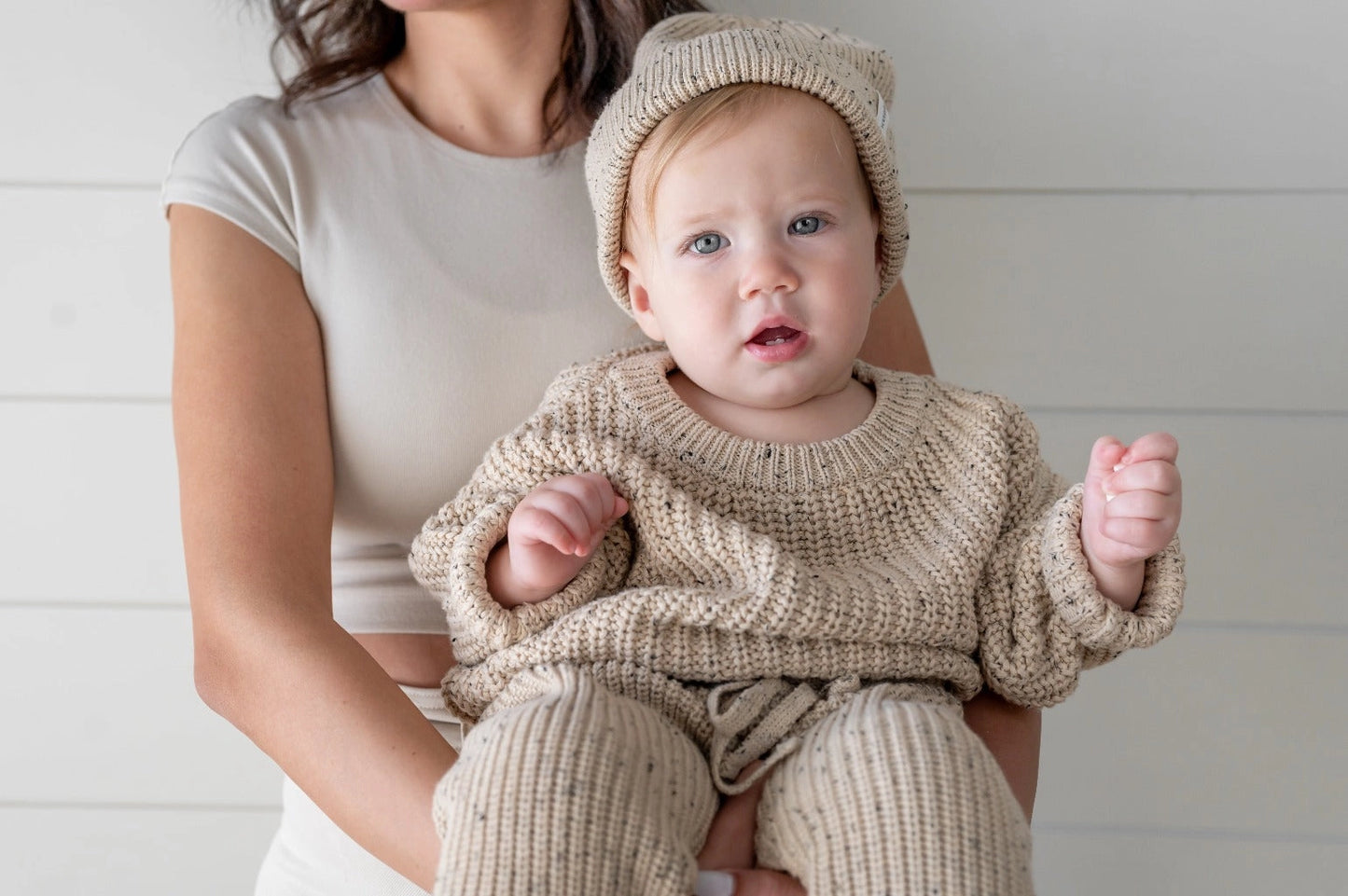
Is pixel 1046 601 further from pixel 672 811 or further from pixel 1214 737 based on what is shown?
pixel 1214 737

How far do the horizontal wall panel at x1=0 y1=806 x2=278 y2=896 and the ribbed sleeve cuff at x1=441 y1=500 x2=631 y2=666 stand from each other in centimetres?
84

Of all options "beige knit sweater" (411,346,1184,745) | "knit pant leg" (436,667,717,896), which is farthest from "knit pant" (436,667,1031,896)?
"beige knit sweater" (411,346,1184,745)

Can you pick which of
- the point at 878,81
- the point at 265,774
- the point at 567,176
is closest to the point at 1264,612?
the point at 878,81

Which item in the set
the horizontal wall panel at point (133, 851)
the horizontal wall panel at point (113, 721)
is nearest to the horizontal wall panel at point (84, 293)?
the horizontal wall panel at point (113, 721)

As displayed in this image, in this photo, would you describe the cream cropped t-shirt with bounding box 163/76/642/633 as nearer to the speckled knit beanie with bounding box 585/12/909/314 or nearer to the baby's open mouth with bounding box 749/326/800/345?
the speckled knit beanie with bounding box 585/12/909/314

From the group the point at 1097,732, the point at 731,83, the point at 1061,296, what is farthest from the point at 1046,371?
the point at 731,83

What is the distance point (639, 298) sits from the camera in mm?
1198

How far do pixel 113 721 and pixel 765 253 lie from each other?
1153mm

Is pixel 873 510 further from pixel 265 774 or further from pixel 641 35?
pixel 265 774

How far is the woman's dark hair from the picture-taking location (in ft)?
4.41

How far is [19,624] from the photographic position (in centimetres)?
161

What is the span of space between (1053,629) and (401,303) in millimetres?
694

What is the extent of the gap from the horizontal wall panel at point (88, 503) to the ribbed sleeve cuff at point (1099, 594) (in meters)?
1.11

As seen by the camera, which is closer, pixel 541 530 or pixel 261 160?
pixel 541 530
